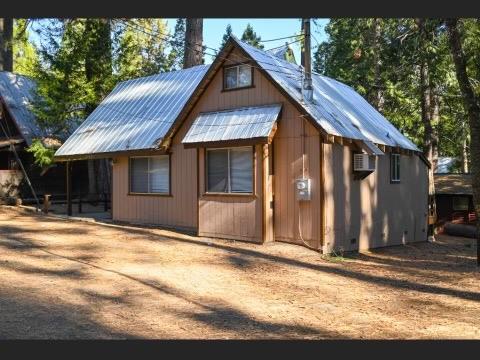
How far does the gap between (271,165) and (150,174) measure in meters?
5.70

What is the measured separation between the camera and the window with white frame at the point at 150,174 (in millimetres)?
17922

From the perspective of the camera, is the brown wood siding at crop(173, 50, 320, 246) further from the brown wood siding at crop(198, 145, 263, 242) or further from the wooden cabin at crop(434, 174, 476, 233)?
the wooden cabin at crop(434, 174, 476, 233)

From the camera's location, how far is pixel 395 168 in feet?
56.2

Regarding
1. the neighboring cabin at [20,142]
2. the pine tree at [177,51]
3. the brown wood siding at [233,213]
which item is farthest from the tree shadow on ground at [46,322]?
the pine tree at [177,51]

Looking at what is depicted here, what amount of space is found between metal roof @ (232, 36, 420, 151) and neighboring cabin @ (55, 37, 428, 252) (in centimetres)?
5

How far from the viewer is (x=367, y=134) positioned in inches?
605

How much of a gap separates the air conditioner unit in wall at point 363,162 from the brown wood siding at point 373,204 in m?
0.13

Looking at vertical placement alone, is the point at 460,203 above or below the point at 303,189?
below

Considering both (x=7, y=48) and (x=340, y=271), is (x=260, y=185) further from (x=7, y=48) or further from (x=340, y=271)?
(x=7, y=48)

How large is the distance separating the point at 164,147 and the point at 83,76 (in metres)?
10.3

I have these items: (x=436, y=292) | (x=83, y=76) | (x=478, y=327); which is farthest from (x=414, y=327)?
(x=83, y=76)

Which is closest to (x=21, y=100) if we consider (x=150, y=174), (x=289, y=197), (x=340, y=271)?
(x=150, y=174)

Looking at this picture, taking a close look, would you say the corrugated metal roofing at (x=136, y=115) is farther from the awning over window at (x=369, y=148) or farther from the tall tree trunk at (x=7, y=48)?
the tall tree trunk at (x=7, y=48)

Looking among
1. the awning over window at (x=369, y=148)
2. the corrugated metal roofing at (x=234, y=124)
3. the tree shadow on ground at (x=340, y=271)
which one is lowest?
the tree shadow on ground at (x=340, y=271)
